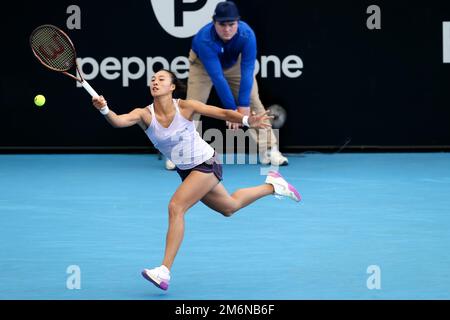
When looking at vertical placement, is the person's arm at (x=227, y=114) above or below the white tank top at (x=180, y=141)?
above

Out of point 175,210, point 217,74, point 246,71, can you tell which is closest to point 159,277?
point 175,210

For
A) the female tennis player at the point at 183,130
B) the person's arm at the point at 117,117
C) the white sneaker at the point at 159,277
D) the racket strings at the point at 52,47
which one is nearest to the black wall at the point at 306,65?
the racket strings at the point at 52,47

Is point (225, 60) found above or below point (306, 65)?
above

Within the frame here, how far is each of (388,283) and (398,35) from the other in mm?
6278

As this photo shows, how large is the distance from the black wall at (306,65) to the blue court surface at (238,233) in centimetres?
48

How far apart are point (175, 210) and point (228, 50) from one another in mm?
4304

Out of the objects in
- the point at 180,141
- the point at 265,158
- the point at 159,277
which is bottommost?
the point at 265,158

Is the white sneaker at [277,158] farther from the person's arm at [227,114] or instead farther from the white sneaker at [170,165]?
the person's arm at [227,114]

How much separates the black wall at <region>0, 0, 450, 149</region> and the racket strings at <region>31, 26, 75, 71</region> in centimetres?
473

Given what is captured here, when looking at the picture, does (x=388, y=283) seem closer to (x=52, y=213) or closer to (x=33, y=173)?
(x=52, y=213)

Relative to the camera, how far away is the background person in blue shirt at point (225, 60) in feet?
34.4

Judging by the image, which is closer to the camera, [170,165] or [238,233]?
[238,233]

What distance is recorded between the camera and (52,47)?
25.9 ft

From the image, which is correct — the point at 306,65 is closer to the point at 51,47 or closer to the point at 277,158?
the point at 277,158
